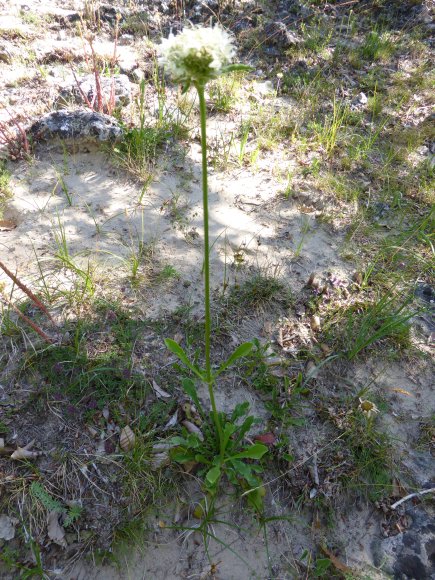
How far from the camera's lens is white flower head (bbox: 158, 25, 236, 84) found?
121 cm

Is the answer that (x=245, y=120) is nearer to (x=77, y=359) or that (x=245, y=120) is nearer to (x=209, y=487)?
(x=77, y=359)

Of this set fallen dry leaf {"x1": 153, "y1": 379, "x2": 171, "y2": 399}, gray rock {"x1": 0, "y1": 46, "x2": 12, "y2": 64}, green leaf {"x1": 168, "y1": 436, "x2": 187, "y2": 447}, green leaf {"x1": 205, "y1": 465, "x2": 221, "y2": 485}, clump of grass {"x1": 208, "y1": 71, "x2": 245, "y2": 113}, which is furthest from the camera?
gray rock {"x1": 0, "y1": 46, "x2": 12, "y2": 64}

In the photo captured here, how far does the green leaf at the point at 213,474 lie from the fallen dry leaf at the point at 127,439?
0.49 metres

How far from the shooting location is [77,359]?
2338 millimetres

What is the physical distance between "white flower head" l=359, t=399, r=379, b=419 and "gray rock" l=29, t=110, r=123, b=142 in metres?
3.20

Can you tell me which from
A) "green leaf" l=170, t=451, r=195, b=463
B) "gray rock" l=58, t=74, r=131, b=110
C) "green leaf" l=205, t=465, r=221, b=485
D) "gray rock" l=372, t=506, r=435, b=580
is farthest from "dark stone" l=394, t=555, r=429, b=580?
"gray rock" l=58, t=74, r=131, b=110

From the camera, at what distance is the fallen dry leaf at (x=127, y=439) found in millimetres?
2127

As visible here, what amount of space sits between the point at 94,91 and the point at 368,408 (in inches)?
158

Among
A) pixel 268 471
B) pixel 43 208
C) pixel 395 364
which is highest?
pixel 43 208

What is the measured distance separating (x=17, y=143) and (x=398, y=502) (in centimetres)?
414

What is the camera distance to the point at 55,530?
189cm

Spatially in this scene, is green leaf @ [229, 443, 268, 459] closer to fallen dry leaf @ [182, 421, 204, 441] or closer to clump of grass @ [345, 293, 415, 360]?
fallen dry leaf @ [182, 421, 204, 441]

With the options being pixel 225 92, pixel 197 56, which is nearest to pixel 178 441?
pixel 197 56

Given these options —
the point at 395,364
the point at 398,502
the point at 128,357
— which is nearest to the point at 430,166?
the point at 395,364
